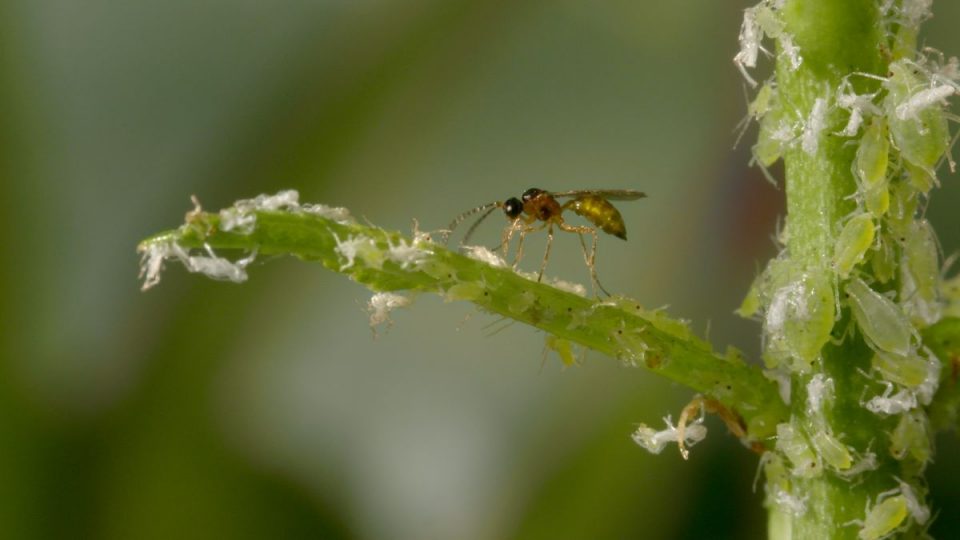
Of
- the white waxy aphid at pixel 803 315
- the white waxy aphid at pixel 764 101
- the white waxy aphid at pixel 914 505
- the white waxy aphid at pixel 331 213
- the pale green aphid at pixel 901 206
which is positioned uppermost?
the white waxy aphid at pixel 764 101

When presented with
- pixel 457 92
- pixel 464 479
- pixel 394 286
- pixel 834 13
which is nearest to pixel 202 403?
Result: pixel 464 479

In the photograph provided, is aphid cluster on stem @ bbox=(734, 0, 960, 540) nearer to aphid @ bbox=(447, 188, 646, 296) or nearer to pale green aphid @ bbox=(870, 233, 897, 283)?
pale green aphid @ bbox=(870, 233, 897, 283)

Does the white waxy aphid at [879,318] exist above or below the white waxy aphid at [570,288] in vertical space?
above

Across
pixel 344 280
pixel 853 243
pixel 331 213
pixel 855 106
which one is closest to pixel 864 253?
pixel 853 243

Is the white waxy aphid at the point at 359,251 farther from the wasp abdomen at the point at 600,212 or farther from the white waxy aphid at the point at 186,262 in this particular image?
the wasp abdomen at the point at 600,212

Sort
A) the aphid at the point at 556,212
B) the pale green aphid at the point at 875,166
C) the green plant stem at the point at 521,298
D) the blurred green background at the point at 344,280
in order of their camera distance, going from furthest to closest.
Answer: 1. the blurred green background at the point at 344,280
2. the aphid at the point at 556,212
3. the pale green aphid at the point at 875,166
4. the green plant stem at the point at 521,298

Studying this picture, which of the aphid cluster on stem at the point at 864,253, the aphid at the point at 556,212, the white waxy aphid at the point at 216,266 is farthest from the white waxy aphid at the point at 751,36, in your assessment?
the aphid at the point at 556,212

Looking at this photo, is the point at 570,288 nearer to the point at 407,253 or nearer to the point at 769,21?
the point at 407,253
